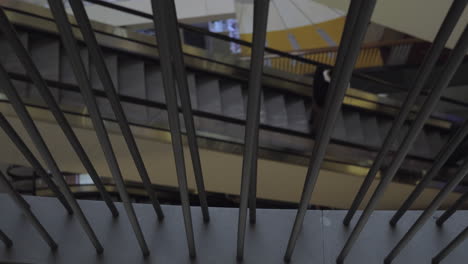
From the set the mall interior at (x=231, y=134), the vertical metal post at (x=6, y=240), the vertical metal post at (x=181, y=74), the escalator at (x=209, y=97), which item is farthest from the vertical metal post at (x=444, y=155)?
the escalator at (x=209, y=97)

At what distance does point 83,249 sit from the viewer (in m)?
1.62

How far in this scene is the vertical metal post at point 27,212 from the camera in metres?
A: 1.30

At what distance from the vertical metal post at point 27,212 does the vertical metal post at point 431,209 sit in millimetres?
1175

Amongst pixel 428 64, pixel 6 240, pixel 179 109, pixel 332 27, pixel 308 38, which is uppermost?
pixel 332 27

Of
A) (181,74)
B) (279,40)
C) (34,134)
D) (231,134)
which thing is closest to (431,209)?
(181,74)

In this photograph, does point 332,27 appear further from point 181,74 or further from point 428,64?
point 181,74

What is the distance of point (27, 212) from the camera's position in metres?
1.42

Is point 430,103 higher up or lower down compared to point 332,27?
lower down

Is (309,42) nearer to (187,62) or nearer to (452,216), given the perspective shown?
(187,62)

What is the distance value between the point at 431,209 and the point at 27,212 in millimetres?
1227

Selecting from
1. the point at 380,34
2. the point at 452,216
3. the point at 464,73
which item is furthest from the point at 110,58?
the point at 464,73

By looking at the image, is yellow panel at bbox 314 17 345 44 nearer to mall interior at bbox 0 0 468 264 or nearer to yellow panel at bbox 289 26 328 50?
mall interior at bbox 0 0 468 264

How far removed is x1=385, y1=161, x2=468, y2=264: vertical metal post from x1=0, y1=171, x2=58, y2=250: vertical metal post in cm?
118

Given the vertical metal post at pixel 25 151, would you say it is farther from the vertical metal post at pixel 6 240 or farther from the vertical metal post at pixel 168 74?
the vertical metal post at pixel 168 74
